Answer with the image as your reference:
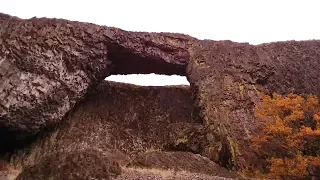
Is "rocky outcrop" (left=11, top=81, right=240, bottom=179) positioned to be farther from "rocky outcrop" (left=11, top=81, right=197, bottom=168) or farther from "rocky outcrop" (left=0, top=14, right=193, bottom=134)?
"rocky outcrop" (left=0, top=14, right=193, bottom=134)

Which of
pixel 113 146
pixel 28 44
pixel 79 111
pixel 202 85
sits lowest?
pixel 113 146

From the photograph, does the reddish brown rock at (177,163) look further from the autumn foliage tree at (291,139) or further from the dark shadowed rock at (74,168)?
the autumn foliage tree at (291,139)

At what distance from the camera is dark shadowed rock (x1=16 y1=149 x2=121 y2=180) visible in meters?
14.8

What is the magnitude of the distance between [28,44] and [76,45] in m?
3.12

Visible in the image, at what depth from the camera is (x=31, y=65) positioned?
25391 mm

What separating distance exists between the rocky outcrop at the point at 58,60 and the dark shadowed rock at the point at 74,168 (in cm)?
987

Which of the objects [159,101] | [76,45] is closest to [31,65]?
[76,45]

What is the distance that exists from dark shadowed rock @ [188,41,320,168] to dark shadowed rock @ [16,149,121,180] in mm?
9281

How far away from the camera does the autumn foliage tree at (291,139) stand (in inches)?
704

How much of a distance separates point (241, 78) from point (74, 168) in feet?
51.3

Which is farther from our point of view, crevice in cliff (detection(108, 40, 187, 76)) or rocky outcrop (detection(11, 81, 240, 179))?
crevice in cliff (detection(108, 40, 187, 76))

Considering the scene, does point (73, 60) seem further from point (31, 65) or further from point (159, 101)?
point (159, 101)

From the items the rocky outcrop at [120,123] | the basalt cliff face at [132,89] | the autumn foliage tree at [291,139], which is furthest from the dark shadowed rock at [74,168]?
the autumn foliage tree at [291,139]

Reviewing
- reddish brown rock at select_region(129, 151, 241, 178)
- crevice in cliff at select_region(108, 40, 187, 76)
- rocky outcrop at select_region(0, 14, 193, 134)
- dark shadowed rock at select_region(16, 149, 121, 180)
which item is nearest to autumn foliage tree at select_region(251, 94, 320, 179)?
reddish brown rock at select_region(129, 151, 241, 178)
